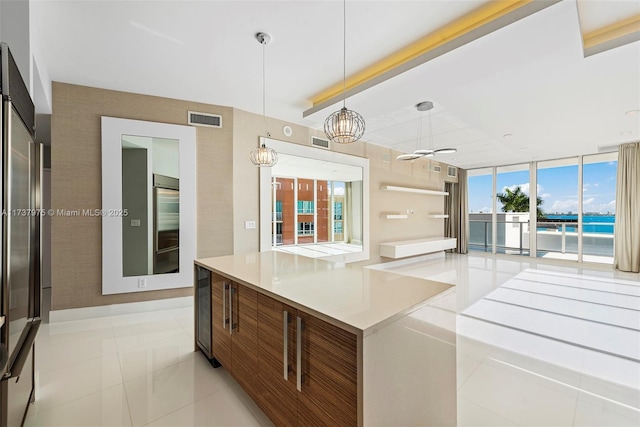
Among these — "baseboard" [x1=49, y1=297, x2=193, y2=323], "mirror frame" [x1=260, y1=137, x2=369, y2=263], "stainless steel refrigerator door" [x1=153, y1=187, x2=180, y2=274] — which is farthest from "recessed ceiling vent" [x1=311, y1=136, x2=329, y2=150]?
"baseboard" [x1=49, y1=297, x2=193, y2=323]

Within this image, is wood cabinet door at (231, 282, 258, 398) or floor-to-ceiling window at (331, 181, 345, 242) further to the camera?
floor-to-ceiling window at (331, 181, 345, 242)

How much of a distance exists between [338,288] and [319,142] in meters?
4.14

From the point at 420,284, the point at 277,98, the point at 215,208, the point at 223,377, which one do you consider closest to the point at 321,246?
the point at 215,208

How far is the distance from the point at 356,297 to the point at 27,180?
2022mm

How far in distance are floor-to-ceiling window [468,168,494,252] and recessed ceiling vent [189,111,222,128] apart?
806cm

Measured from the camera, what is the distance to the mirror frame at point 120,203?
3555 millimetres

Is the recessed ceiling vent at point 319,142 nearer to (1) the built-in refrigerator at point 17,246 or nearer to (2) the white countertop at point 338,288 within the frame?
(2) the white countertop at point 338,288

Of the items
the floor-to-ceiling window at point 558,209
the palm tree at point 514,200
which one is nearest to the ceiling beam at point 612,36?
the floor-to-ceiling window at point 558,209

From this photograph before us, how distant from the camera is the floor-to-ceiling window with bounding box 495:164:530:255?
8.16 m

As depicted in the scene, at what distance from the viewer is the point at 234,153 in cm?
423

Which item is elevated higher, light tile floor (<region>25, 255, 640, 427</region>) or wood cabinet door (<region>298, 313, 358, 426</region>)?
wood cabinet door (<region>298, 313, 358, 426</region>)

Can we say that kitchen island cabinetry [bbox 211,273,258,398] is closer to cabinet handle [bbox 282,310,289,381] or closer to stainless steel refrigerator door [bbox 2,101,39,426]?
cabinet handle [bbox 282,310,289,381]

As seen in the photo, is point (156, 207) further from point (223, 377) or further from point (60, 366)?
point (223, 377)

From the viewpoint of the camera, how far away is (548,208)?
25.0ft
